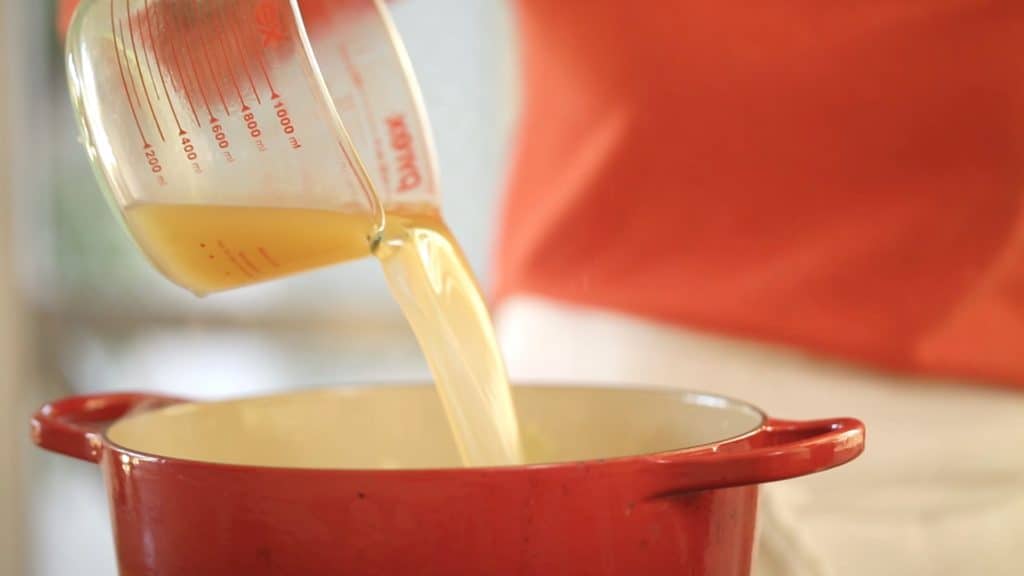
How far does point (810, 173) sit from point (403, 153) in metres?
0.21

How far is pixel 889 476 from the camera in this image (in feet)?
1.94

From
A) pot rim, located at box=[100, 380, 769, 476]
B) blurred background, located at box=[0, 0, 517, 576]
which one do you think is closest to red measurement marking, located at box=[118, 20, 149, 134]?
pot rim, located at box=[100, 380, 769, 476]

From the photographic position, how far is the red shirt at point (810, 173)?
0.60 meters

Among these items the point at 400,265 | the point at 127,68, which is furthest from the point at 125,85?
the point at 400,265

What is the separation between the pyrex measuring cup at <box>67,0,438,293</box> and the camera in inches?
17.1

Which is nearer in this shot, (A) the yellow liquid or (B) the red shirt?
(A) the yellow liquid

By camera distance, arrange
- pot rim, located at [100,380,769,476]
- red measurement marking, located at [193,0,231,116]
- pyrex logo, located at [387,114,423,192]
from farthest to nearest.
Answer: pyrex logo, located at [387,114,423,192] → red measurement marking, located at [193,0,231,116] → pot rim, located at [100,380,769,476]

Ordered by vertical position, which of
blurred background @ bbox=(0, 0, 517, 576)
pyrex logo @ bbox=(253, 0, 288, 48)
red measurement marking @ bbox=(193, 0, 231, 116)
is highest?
pyrex logo @ bbox=(253, 0, 288, 48)

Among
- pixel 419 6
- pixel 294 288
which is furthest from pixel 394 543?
pixel 294 288

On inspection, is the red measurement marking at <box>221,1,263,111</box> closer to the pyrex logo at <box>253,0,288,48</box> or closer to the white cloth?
the pyrex logo at <box>253,0,288,48</box>

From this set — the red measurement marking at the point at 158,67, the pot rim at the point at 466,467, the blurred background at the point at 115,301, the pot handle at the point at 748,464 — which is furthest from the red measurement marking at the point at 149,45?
the blurred background at the point at 115,301

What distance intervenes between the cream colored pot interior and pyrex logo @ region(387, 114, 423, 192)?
0.32 feet

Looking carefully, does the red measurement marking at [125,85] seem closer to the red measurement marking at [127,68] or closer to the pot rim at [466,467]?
the red measurement marking at [127,68]

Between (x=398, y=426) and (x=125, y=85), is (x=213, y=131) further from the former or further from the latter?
(x=398, y=426)
